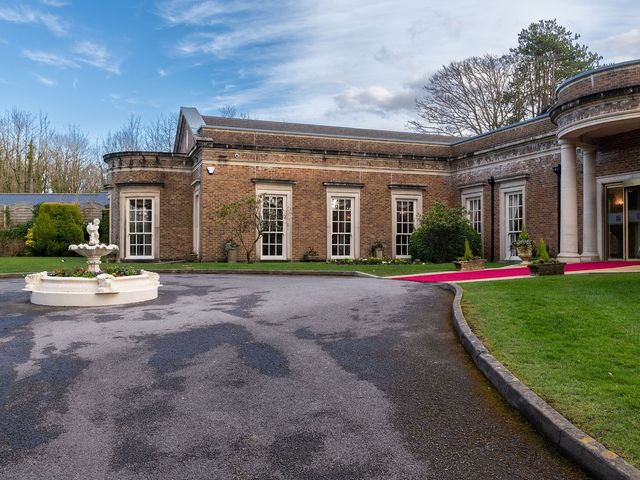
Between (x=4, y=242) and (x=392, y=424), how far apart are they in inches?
1123

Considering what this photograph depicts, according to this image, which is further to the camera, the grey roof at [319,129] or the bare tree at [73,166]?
the bare tree at [73,166]

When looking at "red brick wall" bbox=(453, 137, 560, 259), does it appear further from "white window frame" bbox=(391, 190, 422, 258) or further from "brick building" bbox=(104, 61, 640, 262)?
"white window frame" bbox=(391, 190, 422, 258)

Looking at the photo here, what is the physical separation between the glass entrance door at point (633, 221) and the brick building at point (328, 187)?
168 cm

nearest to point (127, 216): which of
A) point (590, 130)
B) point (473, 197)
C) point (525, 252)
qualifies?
point (473, 197)

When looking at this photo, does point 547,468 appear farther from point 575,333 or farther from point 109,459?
point 575,333

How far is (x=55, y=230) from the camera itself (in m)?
25.8

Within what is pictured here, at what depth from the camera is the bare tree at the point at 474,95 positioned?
3494cm

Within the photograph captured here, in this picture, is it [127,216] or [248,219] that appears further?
[127,216]

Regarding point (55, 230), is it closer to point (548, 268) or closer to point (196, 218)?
point (196, 218)

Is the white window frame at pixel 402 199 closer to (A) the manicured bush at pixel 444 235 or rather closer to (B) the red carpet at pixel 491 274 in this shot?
(A) the manicured bush at pixel 444 235

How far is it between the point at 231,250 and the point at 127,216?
5357 mm

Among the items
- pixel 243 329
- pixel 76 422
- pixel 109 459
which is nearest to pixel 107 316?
pixel 243 329

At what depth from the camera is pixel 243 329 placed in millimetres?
6961

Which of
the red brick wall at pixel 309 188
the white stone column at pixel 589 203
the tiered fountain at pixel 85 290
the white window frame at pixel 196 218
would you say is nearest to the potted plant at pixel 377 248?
the red brick wall at pixel 309 188
